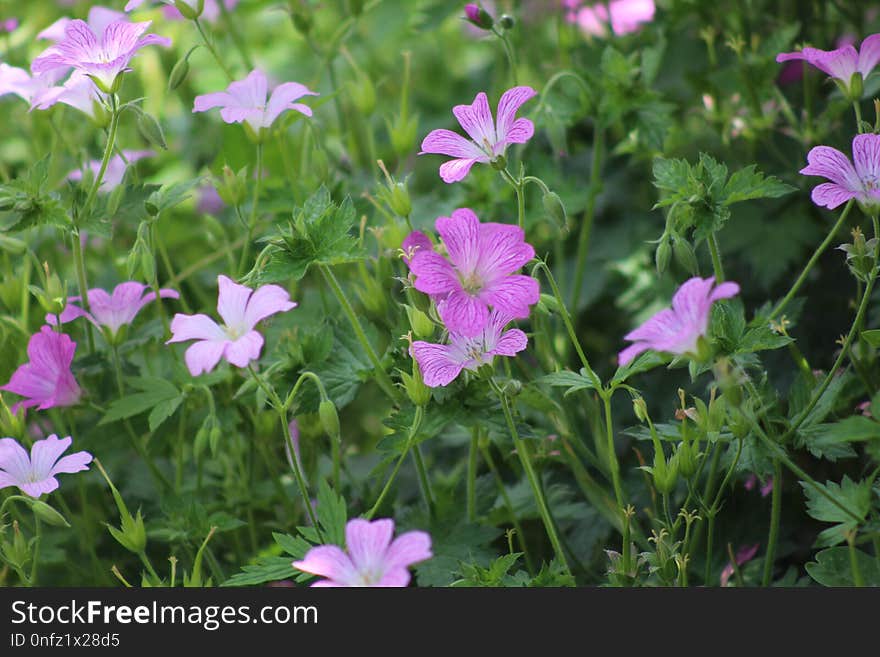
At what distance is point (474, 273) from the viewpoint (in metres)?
0.94

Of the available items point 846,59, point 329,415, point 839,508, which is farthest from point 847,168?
point 329,415

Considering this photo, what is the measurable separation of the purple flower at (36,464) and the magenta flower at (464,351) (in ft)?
1.13

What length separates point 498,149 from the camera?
98 cm

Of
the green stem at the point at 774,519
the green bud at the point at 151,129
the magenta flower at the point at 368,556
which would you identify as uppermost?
the green bud at the point at 151,129

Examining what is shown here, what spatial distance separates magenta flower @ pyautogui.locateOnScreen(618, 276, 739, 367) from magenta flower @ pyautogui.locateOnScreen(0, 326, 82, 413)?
629 mm

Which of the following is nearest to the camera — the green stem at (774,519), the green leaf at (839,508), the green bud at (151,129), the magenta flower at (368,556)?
the magenta flower at (368,556)

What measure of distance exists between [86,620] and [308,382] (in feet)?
1.08

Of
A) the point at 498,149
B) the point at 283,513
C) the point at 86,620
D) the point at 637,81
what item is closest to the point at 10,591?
the point at 86,620

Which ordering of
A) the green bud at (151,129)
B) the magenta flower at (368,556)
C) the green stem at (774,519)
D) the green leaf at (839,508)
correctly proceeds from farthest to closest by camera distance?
the green bud at (151,129) < the green stem at (774,519) < the green leaf at (839,508) < the magenta flower at (368,556)

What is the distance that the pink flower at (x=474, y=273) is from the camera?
0.92 m

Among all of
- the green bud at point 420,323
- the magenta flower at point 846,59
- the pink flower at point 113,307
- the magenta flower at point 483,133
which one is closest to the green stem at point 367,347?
the green bud at point 420,323

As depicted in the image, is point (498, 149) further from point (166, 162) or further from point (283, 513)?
point (166, 162)

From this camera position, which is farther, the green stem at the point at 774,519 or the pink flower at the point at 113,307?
the pink flower at the point at 113,307

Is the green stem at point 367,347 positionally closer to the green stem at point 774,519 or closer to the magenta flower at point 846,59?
the green stem at point 774,519
